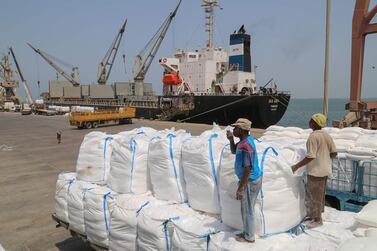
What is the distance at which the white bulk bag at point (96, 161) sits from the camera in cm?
486

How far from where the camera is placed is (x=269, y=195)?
307cm

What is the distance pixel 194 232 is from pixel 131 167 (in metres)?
1.50

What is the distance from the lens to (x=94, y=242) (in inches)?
165

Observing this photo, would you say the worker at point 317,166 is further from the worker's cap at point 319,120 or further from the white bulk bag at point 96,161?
the white bulk bag at point 96,161

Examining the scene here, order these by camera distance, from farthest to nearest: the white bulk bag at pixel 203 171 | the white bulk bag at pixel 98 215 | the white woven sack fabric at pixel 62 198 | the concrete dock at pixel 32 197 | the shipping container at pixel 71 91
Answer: the shipping container at pixel 71 91
the concrete dock at pixel 32 197
the white woven sack fabric at pixel 62 198
the white bulk bag at pixel 98 215
the white bulk bag at pixel 203 171

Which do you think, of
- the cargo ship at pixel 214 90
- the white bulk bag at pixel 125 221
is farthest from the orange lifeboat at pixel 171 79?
the white bulk bag at pixel 125 221

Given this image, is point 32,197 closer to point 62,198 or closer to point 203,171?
point 62,198

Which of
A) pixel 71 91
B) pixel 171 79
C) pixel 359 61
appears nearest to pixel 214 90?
pixel 171 79

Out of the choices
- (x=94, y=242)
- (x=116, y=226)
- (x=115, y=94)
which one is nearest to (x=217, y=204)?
(x=116, y=226)

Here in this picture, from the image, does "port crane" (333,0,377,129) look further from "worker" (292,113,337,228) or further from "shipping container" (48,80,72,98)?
"shipping container" (48,80,72,98)

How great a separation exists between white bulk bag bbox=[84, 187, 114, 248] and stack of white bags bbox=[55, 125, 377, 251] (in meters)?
0.01

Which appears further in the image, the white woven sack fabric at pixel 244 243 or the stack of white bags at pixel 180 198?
the stack of white bags at pixel 180 198

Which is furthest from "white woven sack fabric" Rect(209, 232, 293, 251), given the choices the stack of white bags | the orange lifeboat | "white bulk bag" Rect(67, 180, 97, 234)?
the orange lifeboat

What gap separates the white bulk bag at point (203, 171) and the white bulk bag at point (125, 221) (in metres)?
0.56
